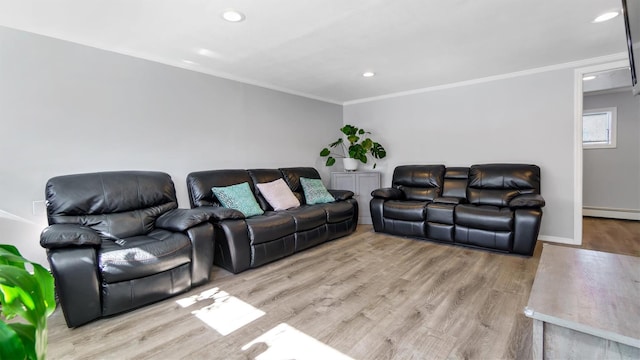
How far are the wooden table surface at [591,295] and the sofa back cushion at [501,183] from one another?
1822mm

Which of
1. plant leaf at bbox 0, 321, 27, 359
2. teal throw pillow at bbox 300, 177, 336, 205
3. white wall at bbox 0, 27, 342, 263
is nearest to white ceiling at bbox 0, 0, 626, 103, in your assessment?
white wall at bbox 0, 27, 342, 263

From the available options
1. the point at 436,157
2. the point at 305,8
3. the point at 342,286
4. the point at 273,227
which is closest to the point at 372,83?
the point at 436,157

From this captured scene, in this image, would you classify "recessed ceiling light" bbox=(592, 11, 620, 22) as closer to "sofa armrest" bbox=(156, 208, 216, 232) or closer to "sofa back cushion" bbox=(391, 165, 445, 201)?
"sofa back cushion" bbox=(391, 165, 445, 201)

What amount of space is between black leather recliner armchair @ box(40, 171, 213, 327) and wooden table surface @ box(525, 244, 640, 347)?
2316 mm

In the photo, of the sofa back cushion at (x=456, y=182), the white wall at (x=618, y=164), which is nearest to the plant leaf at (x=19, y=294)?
the sofa back cushion at (x=456, y=182)

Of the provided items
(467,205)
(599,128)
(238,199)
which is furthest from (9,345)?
(599,128)

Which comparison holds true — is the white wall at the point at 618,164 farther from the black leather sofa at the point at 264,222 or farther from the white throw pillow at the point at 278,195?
the white throw pillow at the point at 278,195

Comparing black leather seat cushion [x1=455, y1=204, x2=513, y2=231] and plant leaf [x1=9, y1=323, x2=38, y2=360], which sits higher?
plant leaf [x1=9, y1=323, x2=38, y2=360]

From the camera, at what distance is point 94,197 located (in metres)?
2.49

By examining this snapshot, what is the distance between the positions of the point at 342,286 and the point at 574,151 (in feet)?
11.0

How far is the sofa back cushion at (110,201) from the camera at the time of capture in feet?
7.77

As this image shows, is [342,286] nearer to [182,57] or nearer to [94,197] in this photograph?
[94,197]

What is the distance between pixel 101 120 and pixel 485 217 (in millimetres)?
4119

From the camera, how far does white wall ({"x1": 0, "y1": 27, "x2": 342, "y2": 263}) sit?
7.74 ft
